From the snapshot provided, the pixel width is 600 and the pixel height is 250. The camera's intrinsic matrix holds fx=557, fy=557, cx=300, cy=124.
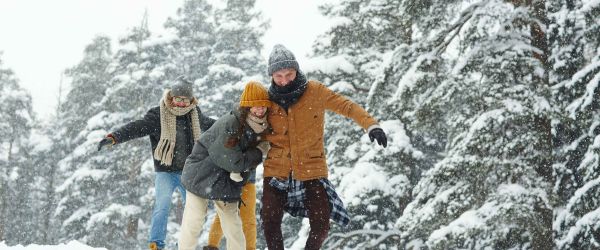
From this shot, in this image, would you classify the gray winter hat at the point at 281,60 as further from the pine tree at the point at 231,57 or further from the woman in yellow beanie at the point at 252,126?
the pine tree at the point at 231,57

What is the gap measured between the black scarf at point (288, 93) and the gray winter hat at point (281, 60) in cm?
12

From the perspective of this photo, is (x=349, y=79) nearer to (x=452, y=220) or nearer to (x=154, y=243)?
(x=452, y=220)

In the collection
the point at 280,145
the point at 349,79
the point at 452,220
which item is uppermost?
the point at 349,79

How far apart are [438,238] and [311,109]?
4.63 m

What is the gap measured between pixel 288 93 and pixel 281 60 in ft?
0.89

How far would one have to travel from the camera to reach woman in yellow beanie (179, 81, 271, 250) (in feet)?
14.7

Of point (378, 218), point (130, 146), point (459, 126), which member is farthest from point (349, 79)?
point (130, 146)

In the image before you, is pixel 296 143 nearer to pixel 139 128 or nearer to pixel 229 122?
pixel 229 122

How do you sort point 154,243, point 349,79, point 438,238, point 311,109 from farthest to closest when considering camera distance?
point 349,79, point 438,238, point 154,243, point 311,109

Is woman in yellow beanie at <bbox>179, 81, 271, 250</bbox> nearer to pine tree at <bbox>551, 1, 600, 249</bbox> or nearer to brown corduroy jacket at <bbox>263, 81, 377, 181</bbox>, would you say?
brown corduroy jacket at <bbox>263, 81, 377, 181</bbox>

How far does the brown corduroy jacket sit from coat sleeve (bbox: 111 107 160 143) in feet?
6.42

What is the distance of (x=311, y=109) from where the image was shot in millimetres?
4535

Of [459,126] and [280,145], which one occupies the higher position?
[459,126]

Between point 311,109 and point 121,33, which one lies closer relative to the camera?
point 311,109
